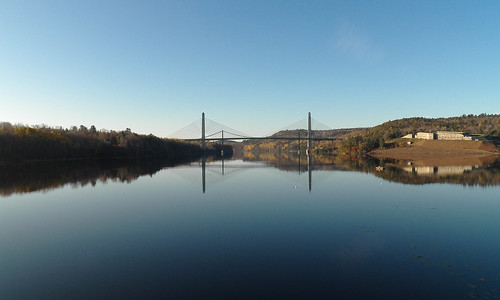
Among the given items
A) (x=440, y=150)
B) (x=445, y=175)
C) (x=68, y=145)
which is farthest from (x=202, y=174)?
(x=440, y=150)

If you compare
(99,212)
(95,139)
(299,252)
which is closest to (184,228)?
→ (299,252)

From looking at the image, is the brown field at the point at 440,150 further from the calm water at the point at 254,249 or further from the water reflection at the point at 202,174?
the calm water at the point at 254,249

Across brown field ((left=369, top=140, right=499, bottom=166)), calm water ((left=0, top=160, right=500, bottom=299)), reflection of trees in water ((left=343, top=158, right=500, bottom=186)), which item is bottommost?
calm water ((left=0, top=160, right=500, bottom=299))

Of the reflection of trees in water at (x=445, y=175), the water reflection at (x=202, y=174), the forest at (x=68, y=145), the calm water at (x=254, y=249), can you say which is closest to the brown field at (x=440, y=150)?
the water reflection at (x=202, y=174)

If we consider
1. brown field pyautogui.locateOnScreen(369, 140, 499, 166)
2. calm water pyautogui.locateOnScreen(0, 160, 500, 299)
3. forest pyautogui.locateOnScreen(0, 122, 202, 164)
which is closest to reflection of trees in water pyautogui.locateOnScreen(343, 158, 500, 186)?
calm water pyautogui.locateOnScreen(0, 160, 500, 299)

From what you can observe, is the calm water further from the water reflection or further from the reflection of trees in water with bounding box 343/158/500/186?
the reflection of trees in water with bounding box 343/158/500/186

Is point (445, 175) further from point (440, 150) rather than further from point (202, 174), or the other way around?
point (440, 150)
